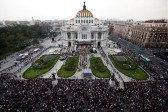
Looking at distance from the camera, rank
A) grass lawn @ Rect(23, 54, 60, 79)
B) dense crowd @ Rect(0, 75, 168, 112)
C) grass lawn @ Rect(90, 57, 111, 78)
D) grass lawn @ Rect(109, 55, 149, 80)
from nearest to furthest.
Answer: dense crowd @ Rect(0, 75, 168, 112) → grass lawn @ Rect(109, 55, 149, 80) → grass lawn @ Rect(90, 57, 111, 78) → grass lawn @ Rect(23, 54, 60, 79)

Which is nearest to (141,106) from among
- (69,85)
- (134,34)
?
(69,85)

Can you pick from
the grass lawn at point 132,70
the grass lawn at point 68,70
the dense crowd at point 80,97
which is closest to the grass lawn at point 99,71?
the grass lawn at point 132,70

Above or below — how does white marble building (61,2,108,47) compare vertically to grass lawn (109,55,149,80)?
above

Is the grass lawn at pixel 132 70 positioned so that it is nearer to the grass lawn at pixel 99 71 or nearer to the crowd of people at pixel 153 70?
the crowd of people at pixel 153 70

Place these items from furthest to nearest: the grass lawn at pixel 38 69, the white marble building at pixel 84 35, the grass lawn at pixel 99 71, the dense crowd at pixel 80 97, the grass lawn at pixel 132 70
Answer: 1. the white marble building at pixel 84 35
2. the grass lawn at pixel 38 69
3. the grass lawn at pixel 99 71
4. the grass lawn at pixel 132 70
5. the dense crowd at pixel 80 97

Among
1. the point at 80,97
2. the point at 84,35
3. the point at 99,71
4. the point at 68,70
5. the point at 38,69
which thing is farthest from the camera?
the point at 84,35

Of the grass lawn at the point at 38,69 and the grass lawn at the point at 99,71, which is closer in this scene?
the grass lawn at the point at 99,71

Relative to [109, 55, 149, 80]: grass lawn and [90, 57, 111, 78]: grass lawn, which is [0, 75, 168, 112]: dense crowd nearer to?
[90, 57, 111, 78]: grass lawn

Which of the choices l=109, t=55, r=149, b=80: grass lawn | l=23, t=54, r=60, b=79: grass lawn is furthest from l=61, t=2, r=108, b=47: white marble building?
l=23, t=54, r=60, b=79: grass lawn

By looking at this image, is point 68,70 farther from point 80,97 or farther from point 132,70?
point 132,70

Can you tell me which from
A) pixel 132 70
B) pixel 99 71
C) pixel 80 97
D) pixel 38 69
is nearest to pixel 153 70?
pixel 132 70
